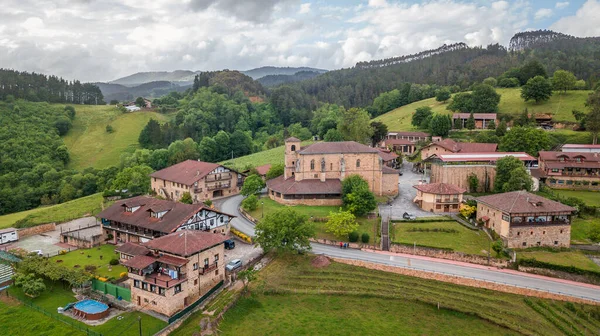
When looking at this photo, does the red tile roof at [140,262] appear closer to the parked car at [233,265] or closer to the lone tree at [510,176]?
the parked car at [233,265]

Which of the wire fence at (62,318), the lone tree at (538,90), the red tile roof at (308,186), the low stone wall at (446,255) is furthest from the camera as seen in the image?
the lone tree at (538,90)

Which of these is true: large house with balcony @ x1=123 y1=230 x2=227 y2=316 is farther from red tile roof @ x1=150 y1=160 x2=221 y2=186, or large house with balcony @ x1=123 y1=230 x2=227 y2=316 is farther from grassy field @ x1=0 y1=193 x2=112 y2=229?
grassy field @ x1=0 y1=193 x2=112 y2=229

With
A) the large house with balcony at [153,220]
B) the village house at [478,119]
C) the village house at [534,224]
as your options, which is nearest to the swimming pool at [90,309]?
the large house with balcony at [153,220]

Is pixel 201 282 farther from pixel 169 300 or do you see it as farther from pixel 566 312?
pixel 566 312

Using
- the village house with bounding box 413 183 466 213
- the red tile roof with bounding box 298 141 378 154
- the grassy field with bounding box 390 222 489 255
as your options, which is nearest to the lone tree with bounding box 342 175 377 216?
the grassy field with bounding box 390 222 489 255

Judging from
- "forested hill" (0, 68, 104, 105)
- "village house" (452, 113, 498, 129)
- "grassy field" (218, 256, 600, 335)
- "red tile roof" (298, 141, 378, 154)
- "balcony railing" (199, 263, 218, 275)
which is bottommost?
"grassy field" (218, 256, 600, 335)
